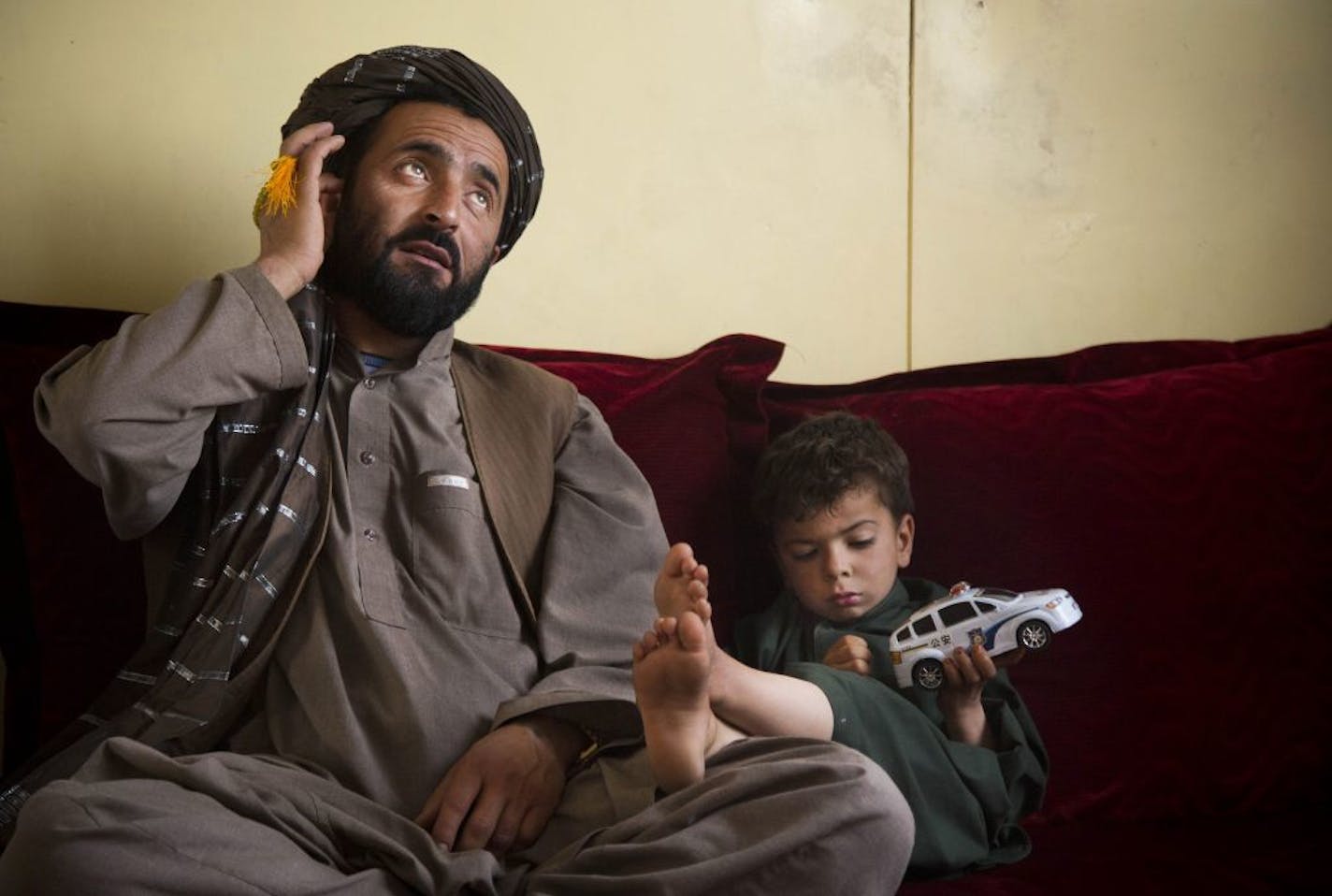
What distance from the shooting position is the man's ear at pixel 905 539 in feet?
5.26

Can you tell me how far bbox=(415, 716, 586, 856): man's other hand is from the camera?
1.25 meters

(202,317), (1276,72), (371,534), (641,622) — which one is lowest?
(641,622)

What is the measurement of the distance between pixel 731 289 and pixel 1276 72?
3.57ft

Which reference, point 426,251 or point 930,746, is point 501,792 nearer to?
point 930,746

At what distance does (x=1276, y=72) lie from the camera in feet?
7.59

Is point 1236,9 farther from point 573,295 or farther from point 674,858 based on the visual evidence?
point 674,858

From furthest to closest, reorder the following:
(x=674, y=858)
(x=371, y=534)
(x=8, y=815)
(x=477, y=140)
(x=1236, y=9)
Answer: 1. (x=1236, y=9)
2. (x=477, y=140)
3. (x=371, y=534)
4. (x=8, y=815)
5. (x=674, y=858)

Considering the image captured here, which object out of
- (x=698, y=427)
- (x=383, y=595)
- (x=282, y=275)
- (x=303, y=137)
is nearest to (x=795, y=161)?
(x=698, y=427)

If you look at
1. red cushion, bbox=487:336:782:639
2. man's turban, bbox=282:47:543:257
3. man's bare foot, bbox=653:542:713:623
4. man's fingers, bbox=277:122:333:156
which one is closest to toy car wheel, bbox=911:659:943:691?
red cushion, bbox=487:336:782:639

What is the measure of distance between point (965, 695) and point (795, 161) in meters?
0.99

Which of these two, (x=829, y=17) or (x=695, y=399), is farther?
(x=829, y=17)

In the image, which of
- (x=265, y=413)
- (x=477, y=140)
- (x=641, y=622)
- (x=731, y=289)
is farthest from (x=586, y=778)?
(x=731, y=289)

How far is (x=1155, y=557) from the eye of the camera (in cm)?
161

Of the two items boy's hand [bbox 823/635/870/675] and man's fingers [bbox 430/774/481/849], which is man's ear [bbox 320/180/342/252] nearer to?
man's fingers [bbox 430/774/481/849]
